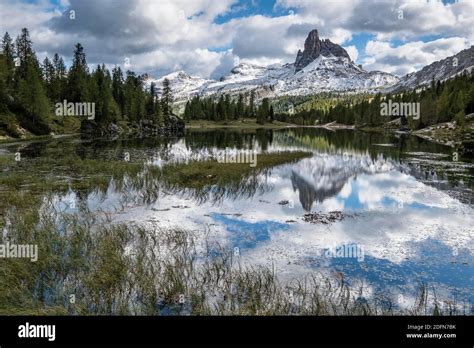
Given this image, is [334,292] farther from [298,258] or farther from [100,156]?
[100,156]

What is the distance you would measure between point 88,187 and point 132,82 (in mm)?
115456

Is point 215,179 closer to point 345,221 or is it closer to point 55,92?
point 345,221

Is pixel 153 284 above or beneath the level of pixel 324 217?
beneath

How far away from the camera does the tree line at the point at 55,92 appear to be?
8088 centimetres

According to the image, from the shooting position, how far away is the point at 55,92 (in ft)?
360

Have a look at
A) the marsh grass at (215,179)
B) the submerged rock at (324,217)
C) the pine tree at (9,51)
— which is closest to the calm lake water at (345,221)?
the marsh grass at (215,179)

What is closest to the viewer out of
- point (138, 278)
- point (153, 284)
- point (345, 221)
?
point (153, 284)

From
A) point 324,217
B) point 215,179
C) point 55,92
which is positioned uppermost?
point 55,92

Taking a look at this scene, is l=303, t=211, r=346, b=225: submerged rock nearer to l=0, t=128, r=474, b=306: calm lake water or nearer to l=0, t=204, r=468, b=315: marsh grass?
l=0, t=128, r=474, b=306: calm lake water

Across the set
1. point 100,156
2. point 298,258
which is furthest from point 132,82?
point 298,258

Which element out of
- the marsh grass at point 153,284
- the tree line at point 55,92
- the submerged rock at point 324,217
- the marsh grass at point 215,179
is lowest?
the marsh grass at point 153,284

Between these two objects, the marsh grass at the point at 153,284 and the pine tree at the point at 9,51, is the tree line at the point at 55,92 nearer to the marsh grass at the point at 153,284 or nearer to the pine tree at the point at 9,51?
the pine tree at the point at 9,51

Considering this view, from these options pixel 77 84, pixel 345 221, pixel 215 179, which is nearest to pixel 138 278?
pixel 345 221
